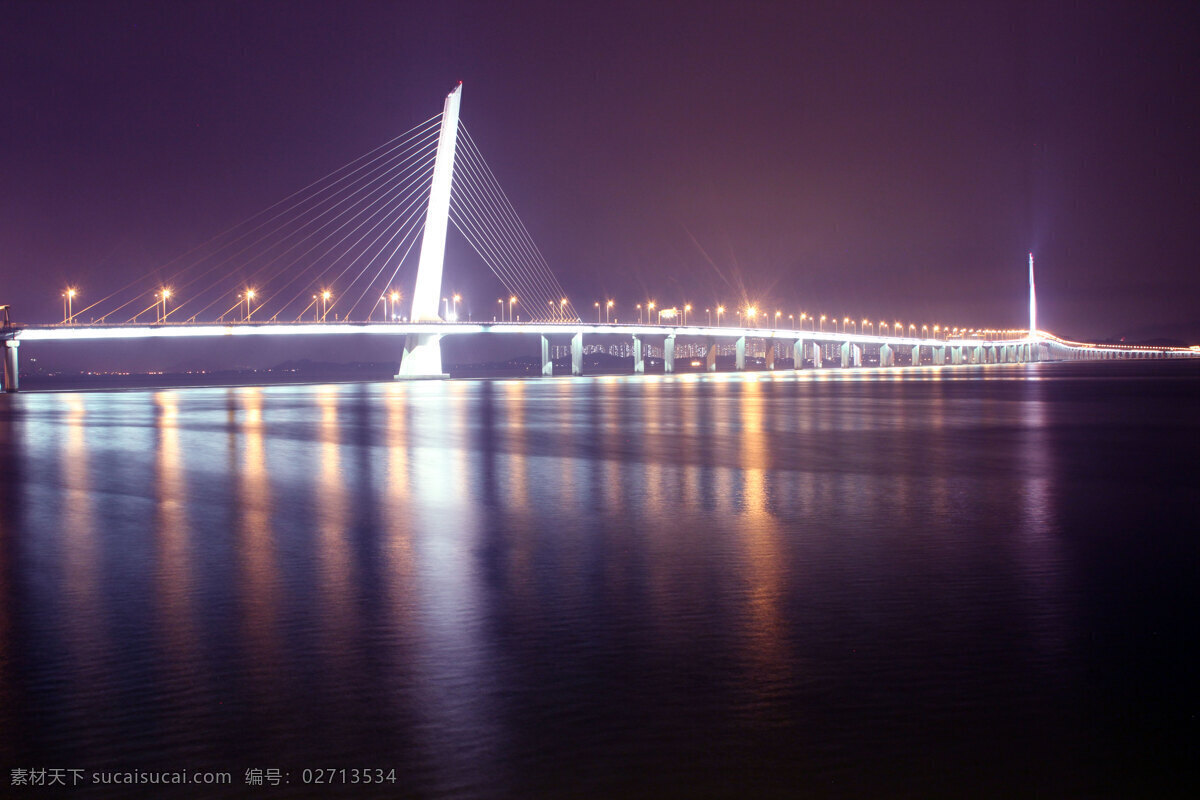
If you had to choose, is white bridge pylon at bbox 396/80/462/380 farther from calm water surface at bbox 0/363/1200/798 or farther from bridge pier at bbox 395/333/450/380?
calm water surface at bbox 0/363/1200/798

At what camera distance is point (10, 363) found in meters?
70.1

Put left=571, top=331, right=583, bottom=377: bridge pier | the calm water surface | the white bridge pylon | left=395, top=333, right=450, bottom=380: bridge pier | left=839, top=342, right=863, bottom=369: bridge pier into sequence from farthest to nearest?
1. left=839, top=342, right=863, bottom=369: bridge pier
2. left=571, top=331, right=583, bottom=377: bridge pier
3. left=395, top=333, right=450, bottom=380: bridge pier
4. the white bridge pylon
5. the calm water surface

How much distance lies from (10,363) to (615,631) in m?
73.9

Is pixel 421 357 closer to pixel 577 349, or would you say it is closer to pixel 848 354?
pixel 577 349

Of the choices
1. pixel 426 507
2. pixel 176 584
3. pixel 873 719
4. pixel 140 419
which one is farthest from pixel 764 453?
pixel 140 419

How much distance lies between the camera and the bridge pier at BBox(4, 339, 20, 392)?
69188mm

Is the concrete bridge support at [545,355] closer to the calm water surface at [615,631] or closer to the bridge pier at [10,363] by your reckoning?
the bridge pier at [10,363]

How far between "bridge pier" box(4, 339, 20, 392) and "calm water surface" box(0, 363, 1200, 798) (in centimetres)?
5852

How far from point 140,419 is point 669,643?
1375 inches

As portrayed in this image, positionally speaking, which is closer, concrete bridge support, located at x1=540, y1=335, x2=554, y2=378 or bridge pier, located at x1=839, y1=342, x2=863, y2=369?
concrete bridge support, located at x1=540, y1=335, x2=554, y2=378

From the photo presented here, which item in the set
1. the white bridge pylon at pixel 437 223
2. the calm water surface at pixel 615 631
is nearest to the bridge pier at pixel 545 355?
the white bridge pylon at pixel 437 223

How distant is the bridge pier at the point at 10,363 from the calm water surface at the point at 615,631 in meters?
58.5

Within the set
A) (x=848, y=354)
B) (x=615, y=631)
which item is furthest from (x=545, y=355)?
(x=615, y=631)

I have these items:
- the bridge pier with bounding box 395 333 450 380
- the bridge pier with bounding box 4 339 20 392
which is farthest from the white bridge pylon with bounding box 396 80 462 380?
the bridge pier with bounding box 4 339 20 392
